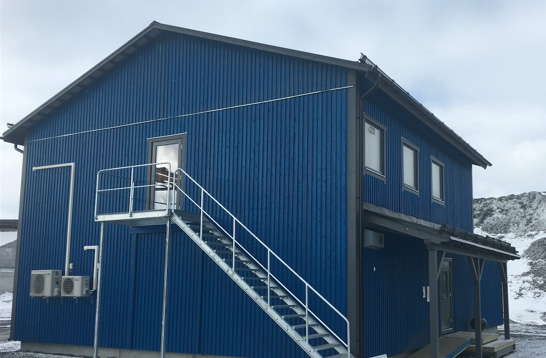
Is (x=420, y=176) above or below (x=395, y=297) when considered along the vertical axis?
above

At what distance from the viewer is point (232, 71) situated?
13.4 m

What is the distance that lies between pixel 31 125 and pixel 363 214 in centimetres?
1030

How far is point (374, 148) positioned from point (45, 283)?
8.78 m

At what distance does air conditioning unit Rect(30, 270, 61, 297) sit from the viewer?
48.9 feet

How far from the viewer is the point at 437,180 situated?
17.6 metres

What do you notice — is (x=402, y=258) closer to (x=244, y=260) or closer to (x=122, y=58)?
(x=244, y=260)


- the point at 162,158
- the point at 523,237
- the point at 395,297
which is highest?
the point at 162,158

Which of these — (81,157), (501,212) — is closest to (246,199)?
(81,157)

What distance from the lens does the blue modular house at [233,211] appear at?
454 inches

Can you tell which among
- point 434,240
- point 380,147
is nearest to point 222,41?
point 380,147

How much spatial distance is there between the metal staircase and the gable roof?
3.19 m

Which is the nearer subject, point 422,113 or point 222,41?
point 222,41

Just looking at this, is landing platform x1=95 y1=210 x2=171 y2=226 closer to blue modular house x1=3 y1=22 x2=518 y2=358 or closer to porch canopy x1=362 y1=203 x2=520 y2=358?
blue modular house x1=3 y1=22 x2=518 y2=358

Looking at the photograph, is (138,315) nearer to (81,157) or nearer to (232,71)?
(81,157)
